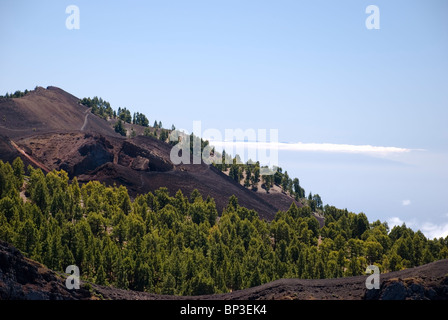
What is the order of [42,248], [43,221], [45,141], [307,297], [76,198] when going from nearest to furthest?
[307,297]
[42,248]
[43,221]
[76,198]
[45,141]

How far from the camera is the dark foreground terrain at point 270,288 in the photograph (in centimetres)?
5988

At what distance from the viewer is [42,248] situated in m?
83.7

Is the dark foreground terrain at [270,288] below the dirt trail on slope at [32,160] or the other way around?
below

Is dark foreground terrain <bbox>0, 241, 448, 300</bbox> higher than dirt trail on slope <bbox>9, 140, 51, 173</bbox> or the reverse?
the reverse

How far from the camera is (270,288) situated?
70.9m

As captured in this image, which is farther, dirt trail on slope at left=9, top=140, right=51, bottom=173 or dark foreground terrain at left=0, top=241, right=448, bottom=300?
dirt trail on slope at left=9, top=140, right=51, bottom=173

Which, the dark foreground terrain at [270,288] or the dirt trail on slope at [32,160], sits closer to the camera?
the dark foreground terrain at [270,288]

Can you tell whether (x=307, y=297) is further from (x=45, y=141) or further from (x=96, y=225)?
(x=45, y=141)

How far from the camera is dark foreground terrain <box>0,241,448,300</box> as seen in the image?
59.9m

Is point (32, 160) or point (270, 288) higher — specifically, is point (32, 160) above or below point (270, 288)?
above

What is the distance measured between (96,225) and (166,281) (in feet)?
102

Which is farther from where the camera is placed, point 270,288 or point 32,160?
point 32,160
